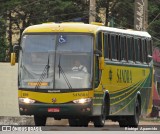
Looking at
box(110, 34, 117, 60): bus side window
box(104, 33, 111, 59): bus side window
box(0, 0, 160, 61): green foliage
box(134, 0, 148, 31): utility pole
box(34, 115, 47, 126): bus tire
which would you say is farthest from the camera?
box(0, 0, 160, 61): green foliage

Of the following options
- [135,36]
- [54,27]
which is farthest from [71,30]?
[135,36]

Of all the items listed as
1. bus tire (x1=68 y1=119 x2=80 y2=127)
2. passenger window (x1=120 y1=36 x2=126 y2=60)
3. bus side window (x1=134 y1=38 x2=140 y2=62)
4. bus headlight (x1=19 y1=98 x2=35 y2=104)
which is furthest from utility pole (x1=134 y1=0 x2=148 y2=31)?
bus headlight (x1=19 y1=98 x2=35 y2=104)

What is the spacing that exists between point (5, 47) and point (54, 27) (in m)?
25.1

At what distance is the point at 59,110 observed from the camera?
22531 mm

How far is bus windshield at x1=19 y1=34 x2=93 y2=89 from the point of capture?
74.4ft

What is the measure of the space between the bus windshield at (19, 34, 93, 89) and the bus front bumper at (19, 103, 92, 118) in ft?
1.77

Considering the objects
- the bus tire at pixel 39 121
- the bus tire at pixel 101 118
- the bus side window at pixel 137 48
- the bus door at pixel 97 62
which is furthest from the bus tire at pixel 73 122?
the bus door at pixel 97 62

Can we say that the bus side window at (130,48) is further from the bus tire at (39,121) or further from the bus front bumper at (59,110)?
the bus front bumper at (59,110)

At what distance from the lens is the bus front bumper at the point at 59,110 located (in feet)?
73.9

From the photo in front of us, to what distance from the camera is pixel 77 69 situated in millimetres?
22688

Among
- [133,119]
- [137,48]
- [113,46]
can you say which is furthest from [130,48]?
[133,119]

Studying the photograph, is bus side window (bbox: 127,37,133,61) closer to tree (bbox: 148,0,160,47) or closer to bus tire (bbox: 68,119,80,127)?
bus tire (bbox: 68,119,80,127)

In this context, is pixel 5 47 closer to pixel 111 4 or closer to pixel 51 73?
pixel 111 4

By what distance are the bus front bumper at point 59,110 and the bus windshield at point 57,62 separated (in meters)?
0.54
